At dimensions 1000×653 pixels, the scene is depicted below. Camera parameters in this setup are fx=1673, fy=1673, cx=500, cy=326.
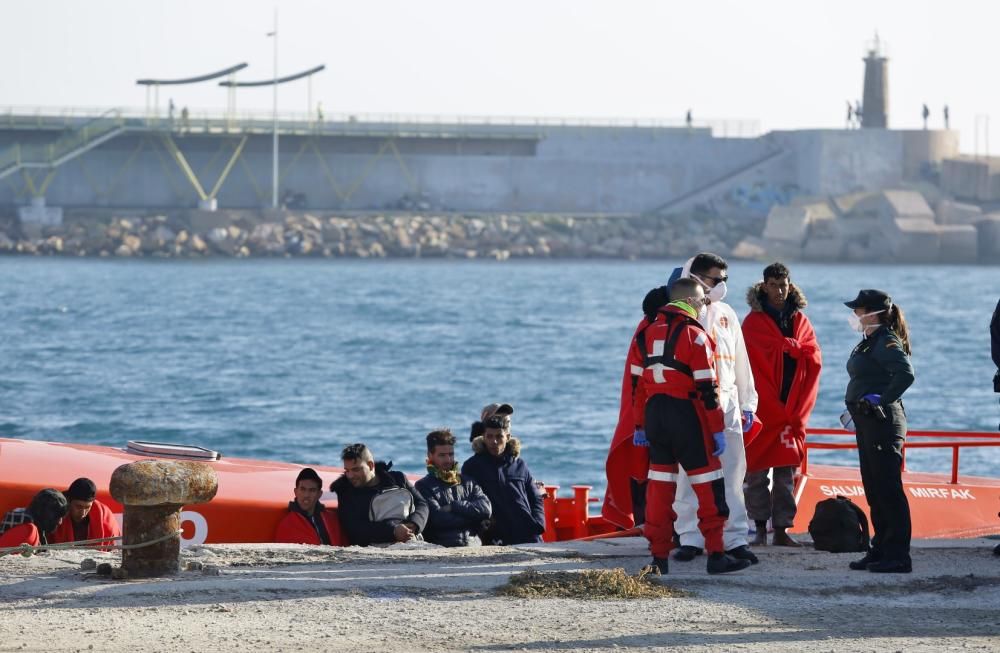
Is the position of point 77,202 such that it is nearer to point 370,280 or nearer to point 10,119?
point 10,119

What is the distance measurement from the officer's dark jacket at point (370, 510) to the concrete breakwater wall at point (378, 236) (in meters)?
74.6

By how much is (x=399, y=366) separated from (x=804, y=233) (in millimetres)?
51178

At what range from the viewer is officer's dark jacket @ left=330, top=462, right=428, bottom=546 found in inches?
381

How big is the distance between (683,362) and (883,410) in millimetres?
1080

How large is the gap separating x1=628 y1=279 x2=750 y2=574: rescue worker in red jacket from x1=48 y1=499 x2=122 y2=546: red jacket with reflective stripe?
298 cm

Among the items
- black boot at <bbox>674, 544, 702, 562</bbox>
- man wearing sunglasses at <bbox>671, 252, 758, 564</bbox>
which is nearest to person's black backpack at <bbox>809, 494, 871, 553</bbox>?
man wearing sunglasses at <bbox>671, 252, 758, 564</bbox>

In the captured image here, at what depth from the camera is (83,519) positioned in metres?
9.10

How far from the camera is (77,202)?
3324 inches

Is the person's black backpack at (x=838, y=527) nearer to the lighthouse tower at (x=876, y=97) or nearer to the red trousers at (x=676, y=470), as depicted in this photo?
the red trousers at (x=676, y=470)

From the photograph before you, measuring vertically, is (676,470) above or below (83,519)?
above

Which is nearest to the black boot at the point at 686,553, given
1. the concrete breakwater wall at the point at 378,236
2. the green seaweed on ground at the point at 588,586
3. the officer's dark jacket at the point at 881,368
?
the green seaweed on ground at the point at 588,586

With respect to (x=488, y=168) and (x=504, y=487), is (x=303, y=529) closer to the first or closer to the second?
(x=504, y=487)

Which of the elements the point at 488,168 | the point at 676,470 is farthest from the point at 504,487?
the point at 488,168

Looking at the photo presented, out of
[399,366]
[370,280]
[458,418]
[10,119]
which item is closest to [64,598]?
[458,418]
